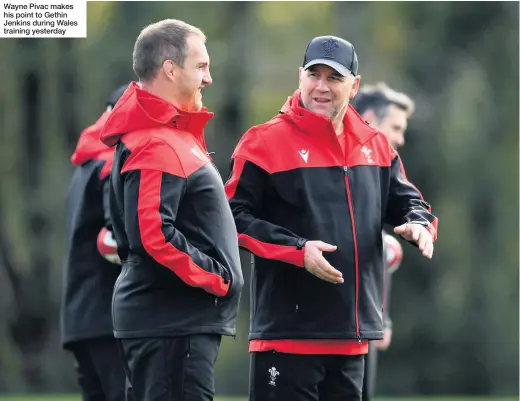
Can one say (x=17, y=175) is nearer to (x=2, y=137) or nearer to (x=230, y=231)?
(x=2, y=137)

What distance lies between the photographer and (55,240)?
15992 mm

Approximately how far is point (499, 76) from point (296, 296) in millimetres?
12262

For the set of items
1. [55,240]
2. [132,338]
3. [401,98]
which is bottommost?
[55,240]

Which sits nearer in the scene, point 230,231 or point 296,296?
point 230,231

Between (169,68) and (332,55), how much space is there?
687mm

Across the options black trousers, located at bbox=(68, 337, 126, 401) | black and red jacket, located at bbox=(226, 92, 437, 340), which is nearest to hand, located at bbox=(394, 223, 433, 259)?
black and red jacket, located at bbox=(226, 92, 437, 340)

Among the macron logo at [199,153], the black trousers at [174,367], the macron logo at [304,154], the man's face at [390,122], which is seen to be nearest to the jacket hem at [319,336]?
the black trousers at [174,367]

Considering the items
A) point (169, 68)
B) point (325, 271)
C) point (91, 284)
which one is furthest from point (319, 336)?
point (91, 284)

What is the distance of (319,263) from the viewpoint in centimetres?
483

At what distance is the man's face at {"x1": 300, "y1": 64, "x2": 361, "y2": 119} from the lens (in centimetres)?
512

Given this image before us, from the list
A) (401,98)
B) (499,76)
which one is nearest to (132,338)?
(401,98)

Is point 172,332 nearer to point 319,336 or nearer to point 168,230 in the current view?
point 168,230

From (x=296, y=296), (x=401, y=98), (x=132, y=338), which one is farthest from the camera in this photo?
(x=401, y=98)
